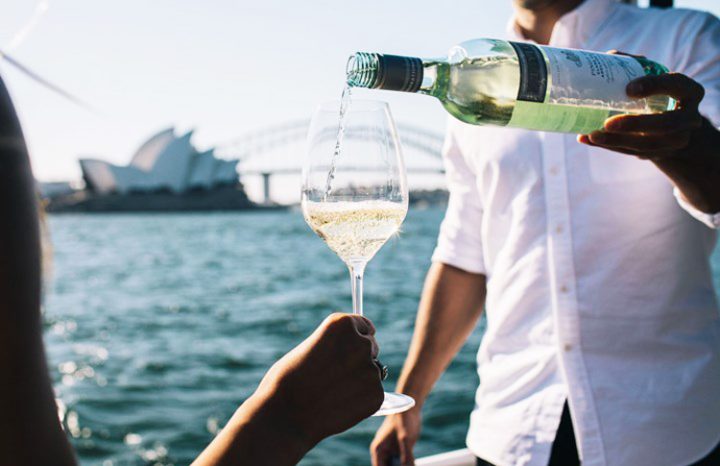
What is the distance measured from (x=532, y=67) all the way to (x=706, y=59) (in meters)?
0.58

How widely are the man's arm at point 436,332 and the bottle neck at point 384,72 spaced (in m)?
0.85

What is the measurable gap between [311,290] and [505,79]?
49.0 feet

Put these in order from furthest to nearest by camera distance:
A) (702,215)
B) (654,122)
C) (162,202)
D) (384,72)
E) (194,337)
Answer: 1. (162,202)
2. (194,337)
3. (702,215)
4. (654,122)
5. (384,72)

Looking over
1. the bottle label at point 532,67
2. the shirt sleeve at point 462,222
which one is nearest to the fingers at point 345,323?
the bottle label at point 532,67

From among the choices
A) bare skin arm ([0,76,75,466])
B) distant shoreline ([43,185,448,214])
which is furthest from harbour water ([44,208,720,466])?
distant shoreline ([43,185,448,214])

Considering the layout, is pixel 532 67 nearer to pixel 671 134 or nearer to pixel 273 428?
pixel 671 134

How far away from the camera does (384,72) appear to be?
883 mm

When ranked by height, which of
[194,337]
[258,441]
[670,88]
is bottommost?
[194,337]

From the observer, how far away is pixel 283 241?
32.0 meters

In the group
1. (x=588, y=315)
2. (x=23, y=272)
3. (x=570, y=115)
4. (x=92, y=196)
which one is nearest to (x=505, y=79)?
(x=570, y=115)

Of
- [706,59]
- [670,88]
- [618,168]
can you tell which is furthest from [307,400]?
[706,59]

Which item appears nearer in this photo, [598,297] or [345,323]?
[345,323]

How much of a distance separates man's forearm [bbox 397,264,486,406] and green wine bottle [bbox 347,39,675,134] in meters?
0.61

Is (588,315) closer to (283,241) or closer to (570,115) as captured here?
(570,115)
